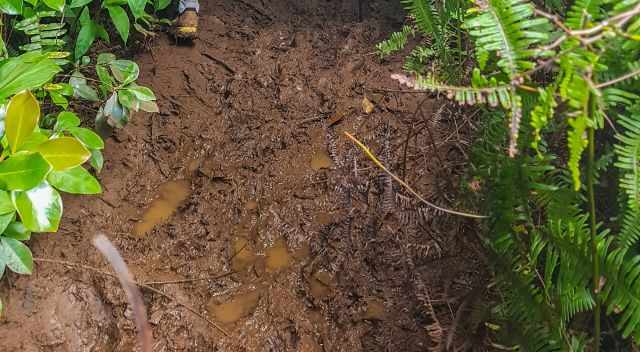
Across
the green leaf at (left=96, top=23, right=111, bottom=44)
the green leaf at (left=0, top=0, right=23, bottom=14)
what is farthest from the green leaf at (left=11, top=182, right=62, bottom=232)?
the green leaf at (left=96, top=23, right=111, bottom=44)

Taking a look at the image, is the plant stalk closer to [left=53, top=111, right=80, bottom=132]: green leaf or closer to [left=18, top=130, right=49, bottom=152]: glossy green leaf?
[left=18, top=130, right=49, bottom=152]: glossy green leaf

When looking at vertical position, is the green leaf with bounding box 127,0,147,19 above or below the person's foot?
above

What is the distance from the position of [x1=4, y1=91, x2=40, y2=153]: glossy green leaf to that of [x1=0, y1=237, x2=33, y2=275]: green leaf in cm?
32

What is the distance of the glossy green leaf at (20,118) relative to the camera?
1558mm

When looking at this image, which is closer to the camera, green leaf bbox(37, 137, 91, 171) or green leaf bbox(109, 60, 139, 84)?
green leaf bbox(37, 137, 91, 171)

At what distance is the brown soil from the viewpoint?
6.02ft

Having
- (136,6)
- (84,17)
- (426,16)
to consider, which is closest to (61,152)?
(136,6)

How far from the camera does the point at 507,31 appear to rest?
1.04 metres

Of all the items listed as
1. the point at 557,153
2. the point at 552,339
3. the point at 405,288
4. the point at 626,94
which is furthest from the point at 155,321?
the point at 626,94

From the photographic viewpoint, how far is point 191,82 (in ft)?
7.99

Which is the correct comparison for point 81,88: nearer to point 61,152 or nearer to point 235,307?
point 61,152

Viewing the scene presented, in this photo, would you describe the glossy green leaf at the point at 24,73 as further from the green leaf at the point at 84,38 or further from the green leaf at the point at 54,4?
the green leaf at the point at 84,38

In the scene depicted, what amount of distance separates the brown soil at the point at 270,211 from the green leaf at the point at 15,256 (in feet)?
0.62

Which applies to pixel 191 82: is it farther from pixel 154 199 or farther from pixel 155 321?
pixel 155 321
